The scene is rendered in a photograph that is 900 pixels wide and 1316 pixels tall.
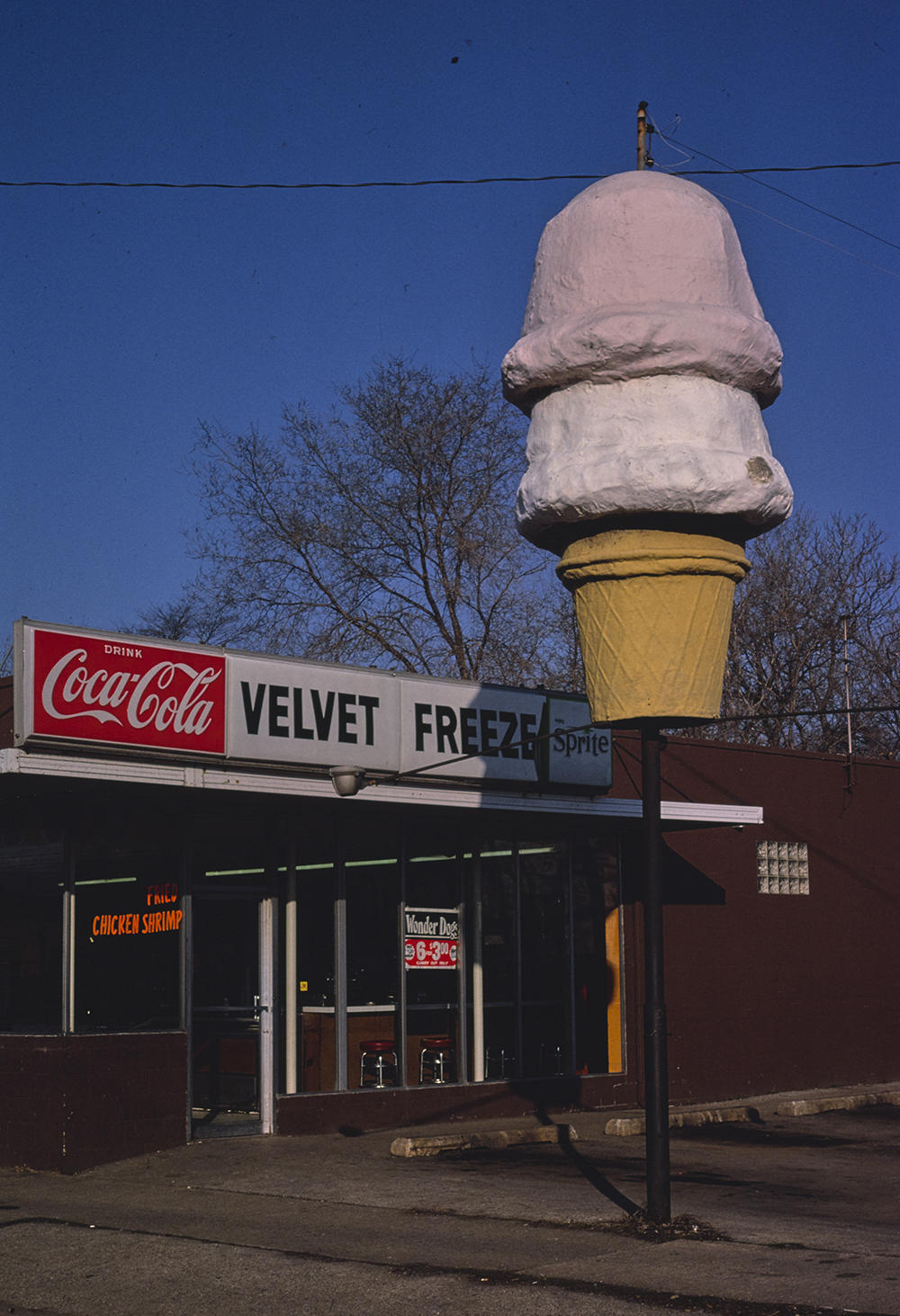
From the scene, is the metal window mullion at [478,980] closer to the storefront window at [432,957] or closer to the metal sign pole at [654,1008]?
the storefront window at [432,957]

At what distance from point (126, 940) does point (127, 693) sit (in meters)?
2.62

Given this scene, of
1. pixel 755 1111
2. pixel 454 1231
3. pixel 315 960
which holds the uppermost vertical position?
pixel 315 960

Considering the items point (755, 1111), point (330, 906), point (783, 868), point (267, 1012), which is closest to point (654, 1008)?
point (267, 1012)

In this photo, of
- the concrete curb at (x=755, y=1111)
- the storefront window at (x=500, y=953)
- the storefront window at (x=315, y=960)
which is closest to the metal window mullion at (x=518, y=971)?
the storefront window at (x=500, y=953)

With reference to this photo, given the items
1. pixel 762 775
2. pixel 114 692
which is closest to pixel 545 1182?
pixel 114 692

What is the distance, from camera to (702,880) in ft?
58.7

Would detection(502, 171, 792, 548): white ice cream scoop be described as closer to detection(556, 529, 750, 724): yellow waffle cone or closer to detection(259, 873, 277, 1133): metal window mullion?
detection(556, 529, 750, 724): yellow waffle cone

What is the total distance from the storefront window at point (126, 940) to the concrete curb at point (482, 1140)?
7.78 feet

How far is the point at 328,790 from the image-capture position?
41.9ft

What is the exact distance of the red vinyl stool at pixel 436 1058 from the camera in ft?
48.4

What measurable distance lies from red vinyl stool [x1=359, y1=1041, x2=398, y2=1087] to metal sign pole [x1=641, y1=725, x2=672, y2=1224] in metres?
6.23

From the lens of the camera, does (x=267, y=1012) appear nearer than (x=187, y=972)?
No

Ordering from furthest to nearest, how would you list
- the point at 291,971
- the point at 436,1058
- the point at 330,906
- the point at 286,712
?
the point at 436,1058 < the point at 330,906 < the point at 291,971 < the point at 286,712

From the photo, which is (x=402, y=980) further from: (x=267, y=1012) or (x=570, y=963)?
(x=570, y=963)
